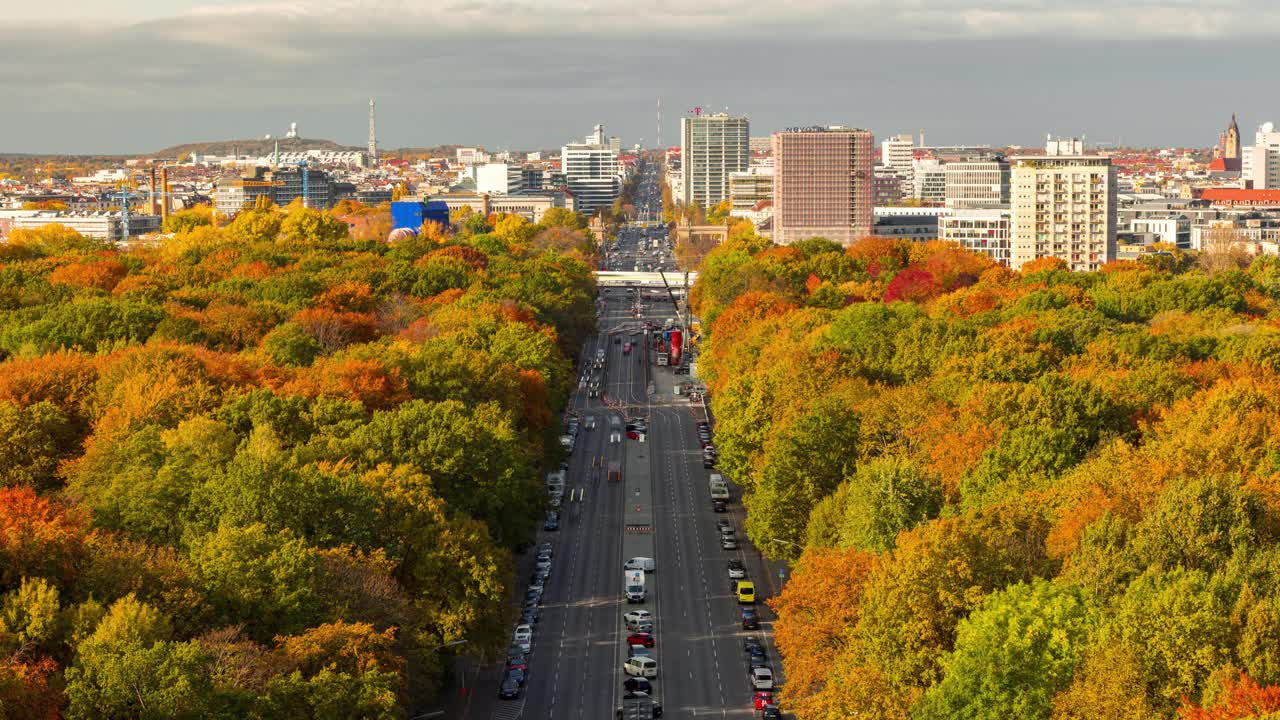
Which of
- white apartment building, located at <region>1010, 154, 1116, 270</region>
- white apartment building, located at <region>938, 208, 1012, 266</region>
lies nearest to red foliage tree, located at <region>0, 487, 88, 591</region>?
white apartment building, located at <region>1010, 154, 1116, 270</region>

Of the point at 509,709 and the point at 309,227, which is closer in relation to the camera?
the point at 509,709

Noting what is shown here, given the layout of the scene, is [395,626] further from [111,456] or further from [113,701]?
[111,456]

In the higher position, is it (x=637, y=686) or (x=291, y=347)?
(x=291, y=347)

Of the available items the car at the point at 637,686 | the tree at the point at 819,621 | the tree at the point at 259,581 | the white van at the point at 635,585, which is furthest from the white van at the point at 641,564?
the tree at the point at 259,581

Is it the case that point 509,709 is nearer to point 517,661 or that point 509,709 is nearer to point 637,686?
point 637,686

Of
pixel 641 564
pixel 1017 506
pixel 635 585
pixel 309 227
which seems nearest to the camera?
pixel 1017 506

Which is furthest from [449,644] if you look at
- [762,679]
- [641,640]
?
[641,640]

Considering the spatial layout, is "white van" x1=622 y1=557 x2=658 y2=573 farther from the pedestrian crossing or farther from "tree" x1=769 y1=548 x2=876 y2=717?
"tree" x1=769 y1=548 x2=876 y2=717
